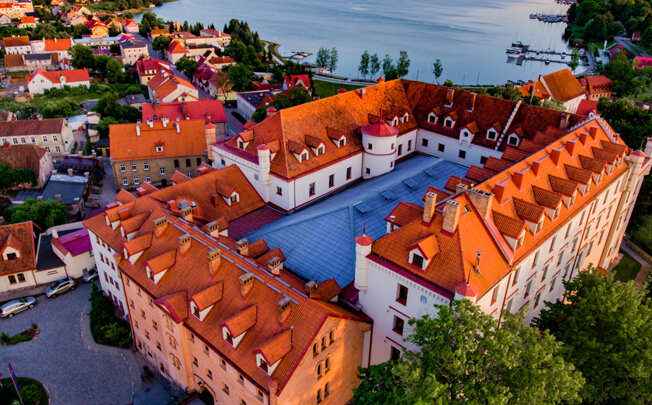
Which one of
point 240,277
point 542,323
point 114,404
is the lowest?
point 114,404

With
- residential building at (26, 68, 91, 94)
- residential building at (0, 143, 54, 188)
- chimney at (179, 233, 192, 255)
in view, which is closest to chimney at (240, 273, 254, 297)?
chimney at (179, 233, 192, 255)

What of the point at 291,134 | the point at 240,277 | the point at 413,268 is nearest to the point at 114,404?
the point at 240,277

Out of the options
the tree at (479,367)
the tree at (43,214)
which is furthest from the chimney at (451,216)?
the tree at (43,214)

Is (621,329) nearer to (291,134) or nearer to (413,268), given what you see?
(413,268)

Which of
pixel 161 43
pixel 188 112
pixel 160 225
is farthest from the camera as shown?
pixel 161 43

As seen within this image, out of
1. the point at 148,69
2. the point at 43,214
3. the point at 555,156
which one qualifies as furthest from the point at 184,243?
the point at 148,69

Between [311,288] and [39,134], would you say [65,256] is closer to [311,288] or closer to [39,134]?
[311,288]
